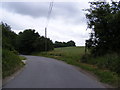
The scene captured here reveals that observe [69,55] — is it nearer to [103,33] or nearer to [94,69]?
[103,33]

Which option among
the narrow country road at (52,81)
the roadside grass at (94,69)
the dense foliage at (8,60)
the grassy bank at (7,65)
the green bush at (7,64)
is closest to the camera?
the narrow country road at (52,81)

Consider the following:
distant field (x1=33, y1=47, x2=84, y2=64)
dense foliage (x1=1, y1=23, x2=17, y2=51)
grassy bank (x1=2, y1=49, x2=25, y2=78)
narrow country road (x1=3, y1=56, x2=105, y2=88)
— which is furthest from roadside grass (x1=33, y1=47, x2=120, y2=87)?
dense foliage (x1=1, y1=23, x2=17, y2=51)

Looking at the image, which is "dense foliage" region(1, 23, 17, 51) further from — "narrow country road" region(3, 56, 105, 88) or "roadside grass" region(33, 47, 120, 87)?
"narrow country road" region(3, 56, 105, 88)

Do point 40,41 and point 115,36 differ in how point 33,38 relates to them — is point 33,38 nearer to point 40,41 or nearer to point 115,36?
point 40,41

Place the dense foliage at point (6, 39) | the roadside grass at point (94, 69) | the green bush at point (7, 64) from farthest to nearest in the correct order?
the dense foliage at point (6, 39), the green bush at point (7, 64), the roadside grass at point (94, 69)

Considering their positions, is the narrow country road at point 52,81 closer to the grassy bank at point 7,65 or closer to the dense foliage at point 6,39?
the grassy bank at point 7,65

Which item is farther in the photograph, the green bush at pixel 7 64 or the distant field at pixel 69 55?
the distant field at pixel 69 55

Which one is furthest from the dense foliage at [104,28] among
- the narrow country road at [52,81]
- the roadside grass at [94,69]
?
the narrow country road at [52,81]

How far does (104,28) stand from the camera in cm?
2736

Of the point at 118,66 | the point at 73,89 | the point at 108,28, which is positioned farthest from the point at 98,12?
the point at 73,89

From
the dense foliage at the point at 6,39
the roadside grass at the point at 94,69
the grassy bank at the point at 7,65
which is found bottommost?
the roadside grass at the point at 94,69

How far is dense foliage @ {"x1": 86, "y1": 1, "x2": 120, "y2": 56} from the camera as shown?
2540 cm

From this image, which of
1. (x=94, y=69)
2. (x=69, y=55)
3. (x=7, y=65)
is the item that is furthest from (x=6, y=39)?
(x=69, y=55)

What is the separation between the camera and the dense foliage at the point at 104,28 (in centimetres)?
2540
